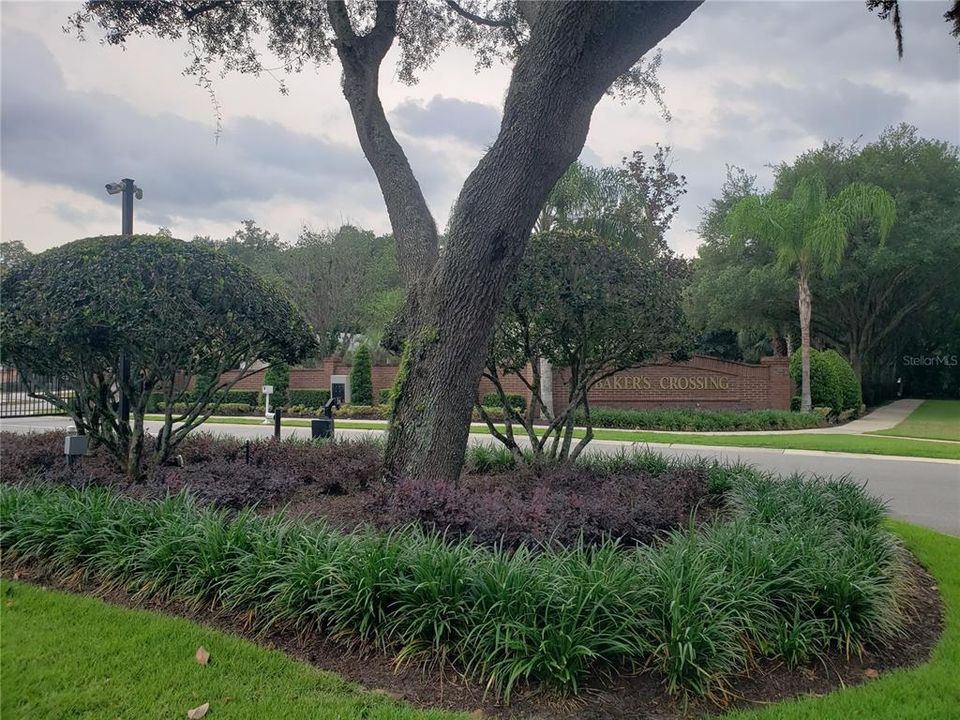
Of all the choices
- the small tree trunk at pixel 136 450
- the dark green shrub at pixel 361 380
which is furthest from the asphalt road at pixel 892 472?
the dark green shrub at pixel 361 380

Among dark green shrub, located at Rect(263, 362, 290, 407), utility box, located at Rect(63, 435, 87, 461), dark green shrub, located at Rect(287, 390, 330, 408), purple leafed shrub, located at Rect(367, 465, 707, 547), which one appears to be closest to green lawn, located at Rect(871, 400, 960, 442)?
purple leafed shrub, located at Rect(367, 465, 707, 547)

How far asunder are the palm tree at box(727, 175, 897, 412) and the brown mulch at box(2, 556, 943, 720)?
58.3ft

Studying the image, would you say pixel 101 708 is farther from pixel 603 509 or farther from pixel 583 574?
pixel 603 509

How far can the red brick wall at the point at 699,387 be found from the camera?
70.6 ft

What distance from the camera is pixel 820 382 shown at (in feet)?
70.9

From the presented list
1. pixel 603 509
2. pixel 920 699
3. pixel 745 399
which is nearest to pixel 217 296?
pixel 603 509

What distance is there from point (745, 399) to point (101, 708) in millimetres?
21249

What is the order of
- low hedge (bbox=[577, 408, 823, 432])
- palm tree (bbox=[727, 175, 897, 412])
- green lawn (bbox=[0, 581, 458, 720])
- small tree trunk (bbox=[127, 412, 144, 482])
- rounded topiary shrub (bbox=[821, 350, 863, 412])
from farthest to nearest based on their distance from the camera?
rounded topiary shrub (bbox=[821, 350, 863, 412]), palm tree (bbox=[727, 175, 897, 412]), low hedge (bbox=[577, 408, 823, 432]), small tree trunk (bbox=[127, 412, 144, 482]), green lawn (bbox=[0, 581, 458, 720])

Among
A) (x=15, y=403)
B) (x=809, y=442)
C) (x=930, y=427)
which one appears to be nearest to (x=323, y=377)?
(x=15, y=403)

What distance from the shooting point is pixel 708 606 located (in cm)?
358

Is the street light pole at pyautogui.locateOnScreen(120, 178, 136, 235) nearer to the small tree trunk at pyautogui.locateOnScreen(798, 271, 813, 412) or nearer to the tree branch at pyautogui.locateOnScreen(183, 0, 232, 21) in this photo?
the tree branch at pyautogui.locateOnScreen(183, 0, 232, 21)

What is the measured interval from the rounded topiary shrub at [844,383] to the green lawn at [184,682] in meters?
20.4

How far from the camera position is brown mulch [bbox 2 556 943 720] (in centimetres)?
317

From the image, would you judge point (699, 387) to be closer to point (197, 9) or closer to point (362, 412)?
point (362, 412)
